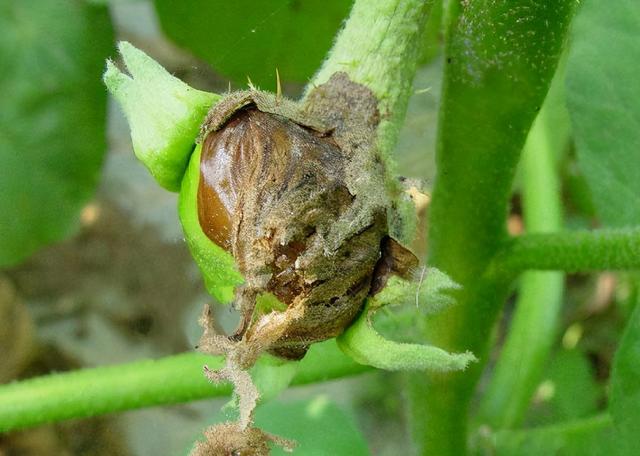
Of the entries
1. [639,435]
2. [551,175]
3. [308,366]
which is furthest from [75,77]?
[639,435]

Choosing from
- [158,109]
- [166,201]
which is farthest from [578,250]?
[166,201]

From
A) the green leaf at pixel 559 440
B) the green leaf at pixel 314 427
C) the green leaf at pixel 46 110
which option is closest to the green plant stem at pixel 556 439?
the green leaf at pixel 559 440

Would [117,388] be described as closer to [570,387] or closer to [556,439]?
[556,439]

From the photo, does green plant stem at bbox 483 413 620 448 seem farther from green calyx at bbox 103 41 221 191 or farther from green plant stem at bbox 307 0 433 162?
green calyx at bbox 103 41 221 191

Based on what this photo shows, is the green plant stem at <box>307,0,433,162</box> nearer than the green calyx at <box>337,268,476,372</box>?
No

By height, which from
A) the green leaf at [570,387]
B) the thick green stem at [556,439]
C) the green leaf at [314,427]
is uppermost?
the green leaf at [314,427]

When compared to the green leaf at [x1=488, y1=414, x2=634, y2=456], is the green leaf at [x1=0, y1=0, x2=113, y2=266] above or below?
above

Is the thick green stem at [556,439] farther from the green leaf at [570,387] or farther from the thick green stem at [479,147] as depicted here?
the green leaf at [570,387]

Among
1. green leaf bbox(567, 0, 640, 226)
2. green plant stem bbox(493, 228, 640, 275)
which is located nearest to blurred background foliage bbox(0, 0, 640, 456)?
green leaf bbox(567, 0, 640, 226)
